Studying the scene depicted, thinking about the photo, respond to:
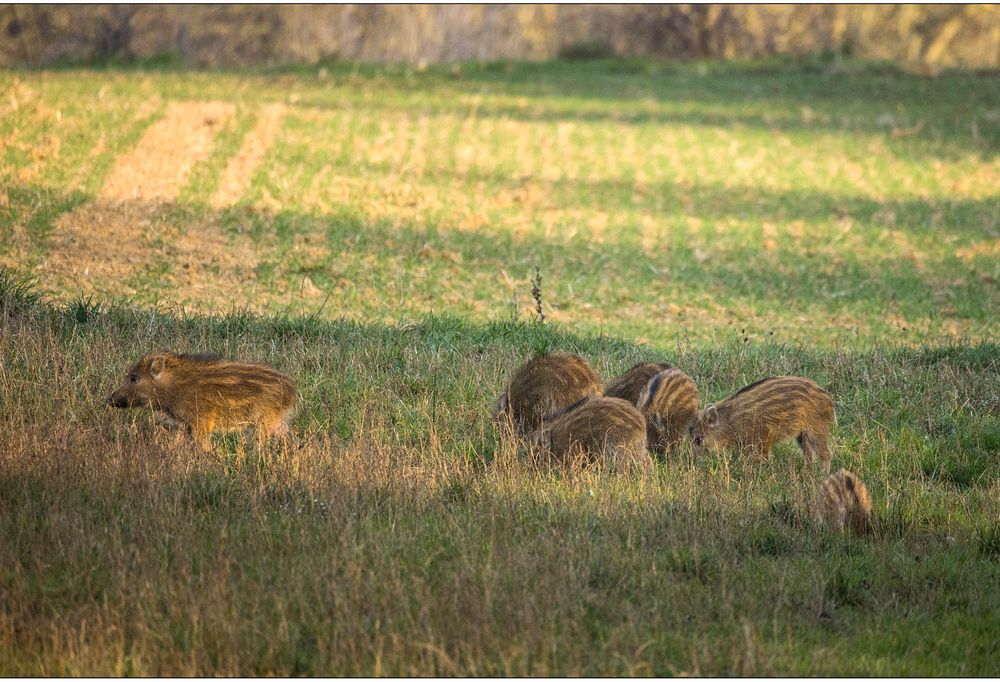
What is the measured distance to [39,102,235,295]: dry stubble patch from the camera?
14.1 meters

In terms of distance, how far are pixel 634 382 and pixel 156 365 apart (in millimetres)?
3511

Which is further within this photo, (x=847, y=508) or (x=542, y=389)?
(x=542, y=389)

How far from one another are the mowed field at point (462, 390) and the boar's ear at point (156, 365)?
1.29ft

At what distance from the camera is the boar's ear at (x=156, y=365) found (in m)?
8.35

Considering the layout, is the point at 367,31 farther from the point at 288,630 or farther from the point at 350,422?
the point at 288,630

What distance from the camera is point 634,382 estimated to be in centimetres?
905

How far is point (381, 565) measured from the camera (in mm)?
6281

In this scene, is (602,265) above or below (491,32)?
below

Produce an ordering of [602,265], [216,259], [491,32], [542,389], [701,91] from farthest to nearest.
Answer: [491,32] < [701,91] < [602,265] < [216,259] < [542,389]

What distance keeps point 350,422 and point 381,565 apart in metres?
2.77

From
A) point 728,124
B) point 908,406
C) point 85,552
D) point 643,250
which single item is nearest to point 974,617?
point 908,406

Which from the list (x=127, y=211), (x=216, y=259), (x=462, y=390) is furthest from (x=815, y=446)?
(x=127, y=211)

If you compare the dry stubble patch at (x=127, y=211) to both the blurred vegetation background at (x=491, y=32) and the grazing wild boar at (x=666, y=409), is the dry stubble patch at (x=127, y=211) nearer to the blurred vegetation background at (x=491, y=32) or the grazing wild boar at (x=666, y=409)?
the grazing wild boar at (x=666, y=409)

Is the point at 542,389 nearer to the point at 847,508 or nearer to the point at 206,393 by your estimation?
the point at 206,393
